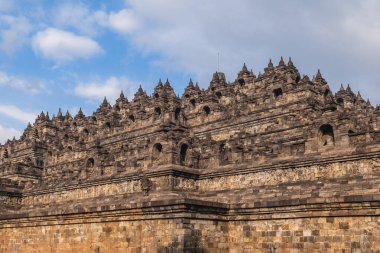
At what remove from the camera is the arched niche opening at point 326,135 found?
27.8 m

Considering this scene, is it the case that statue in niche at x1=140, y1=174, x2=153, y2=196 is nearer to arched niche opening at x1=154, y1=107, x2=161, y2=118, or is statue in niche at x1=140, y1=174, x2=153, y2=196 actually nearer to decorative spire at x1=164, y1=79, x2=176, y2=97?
arched niche opening at x1=154, y1=107, x2=161, y2=118

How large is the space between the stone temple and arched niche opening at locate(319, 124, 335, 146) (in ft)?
0.27

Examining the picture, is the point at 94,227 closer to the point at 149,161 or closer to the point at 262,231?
the point at 262,231

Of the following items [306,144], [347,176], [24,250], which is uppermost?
[306,144]

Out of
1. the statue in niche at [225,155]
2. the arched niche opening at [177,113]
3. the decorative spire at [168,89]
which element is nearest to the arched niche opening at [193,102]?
the arched niche opening at [177,113]

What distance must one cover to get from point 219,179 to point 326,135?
6.77 meters

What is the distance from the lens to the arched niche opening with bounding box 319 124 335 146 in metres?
27.8

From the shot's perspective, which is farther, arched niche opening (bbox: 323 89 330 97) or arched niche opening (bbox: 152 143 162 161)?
arched niche opening (bbox: 323 89 330 97)

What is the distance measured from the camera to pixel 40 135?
2800 inches

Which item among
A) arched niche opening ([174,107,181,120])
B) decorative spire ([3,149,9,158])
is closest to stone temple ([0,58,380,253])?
arched niche opening ([174,107,181,120])

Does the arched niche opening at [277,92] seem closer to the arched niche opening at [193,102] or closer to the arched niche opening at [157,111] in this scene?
the arched niche opening at [193,102]

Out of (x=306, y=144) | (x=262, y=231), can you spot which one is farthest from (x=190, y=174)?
(x=262, y=231)

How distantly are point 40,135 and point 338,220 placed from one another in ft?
195

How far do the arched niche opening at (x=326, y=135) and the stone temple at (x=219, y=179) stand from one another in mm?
83
